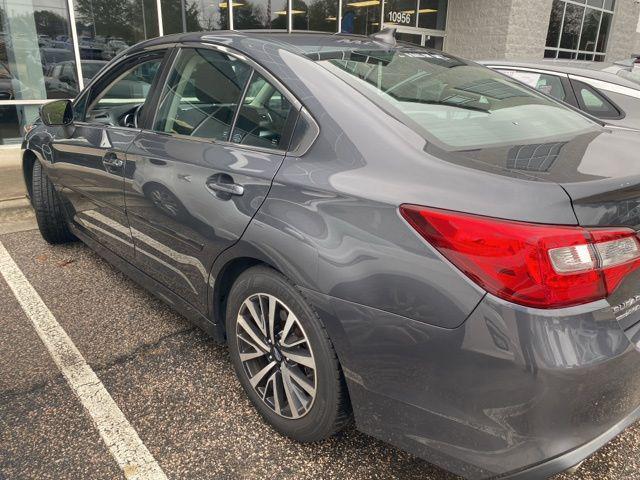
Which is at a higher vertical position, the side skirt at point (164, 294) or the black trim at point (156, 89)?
the black trim at point (156, 89)

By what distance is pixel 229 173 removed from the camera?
2.11m

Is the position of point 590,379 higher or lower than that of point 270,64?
lower

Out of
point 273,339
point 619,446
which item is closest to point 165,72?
point 273,339

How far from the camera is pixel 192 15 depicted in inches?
350

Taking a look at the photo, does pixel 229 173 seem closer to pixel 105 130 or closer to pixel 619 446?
pixel 105 130

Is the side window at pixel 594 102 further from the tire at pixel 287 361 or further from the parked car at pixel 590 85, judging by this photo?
the tire at pixel 287 361

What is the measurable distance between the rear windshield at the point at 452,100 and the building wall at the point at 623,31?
60.0 ft

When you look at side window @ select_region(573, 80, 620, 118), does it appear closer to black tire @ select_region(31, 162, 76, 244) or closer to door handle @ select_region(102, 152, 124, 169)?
door handle @ select_region(102, 152, 124, 169)

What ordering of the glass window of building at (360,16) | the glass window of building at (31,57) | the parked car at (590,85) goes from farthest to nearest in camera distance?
the glass window of building at (360,16)
the glass window of building at (31,57)
the parked car at (590,85)

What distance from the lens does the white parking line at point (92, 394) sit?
204cm

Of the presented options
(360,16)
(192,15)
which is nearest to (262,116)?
(192,15)

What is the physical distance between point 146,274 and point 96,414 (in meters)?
0.80

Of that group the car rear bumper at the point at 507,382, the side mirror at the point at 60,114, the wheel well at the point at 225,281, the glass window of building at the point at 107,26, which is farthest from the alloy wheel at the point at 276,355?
the glass window of building at the point at 107,26

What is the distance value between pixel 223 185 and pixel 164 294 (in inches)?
35.8
